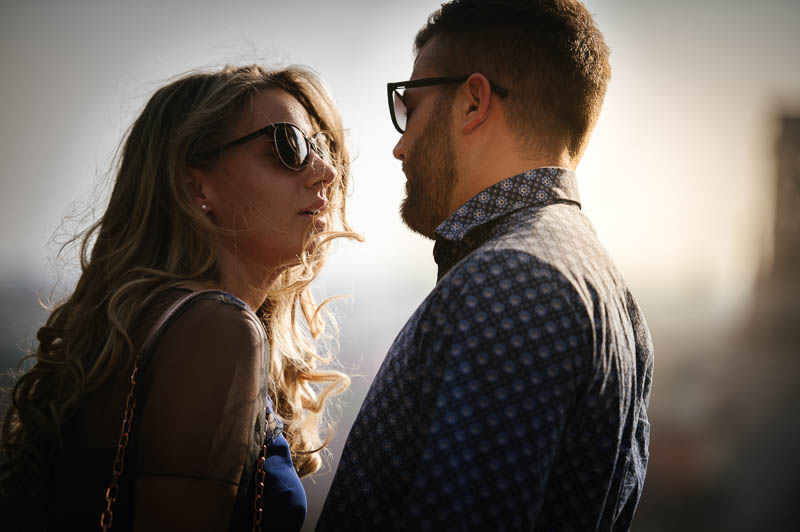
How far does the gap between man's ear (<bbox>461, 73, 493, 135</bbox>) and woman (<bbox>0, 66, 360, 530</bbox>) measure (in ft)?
2.88

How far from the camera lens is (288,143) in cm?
262

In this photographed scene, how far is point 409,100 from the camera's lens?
241 cm

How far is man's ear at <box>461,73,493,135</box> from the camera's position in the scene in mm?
2129

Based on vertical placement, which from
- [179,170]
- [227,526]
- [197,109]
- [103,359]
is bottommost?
[227,526]

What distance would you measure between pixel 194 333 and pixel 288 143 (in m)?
1.18

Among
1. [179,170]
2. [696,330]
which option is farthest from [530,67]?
[696,330]

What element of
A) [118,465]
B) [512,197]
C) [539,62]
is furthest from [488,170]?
[118,465]

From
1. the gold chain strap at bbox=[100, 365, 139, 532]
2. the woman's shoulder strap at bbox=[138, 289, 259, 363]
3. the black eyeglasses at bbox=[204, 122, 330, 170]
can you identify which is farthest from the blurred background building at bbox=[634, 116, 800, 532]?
the gold chain strap at bbox=[100, 365, 139, 532]

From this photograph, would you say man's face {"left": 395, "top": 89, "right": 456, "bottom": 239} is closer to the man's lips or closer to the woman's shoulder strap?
the man's lips

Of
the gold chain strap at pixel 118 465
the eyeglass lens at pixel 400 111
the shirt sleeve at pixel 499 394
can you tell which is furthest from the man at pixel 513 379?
the gold chain strap at pixel 118 465

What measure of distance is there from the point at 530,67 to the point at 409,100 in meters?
0.54

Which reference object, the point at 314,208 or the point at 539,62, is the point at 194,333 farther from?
the point at 539,62

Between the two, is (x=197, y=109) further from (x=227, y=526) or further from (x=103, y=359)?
(x=227, y=526)

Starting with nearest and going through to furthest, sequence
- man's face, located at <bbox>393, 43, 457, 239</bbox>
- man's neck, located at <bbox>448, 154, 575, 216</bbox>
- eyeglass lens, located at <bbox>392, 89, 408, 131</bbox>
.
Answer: man's neck, located at <bbox>448, 154, 575, 216</bbox>
man's face, located at <bbox>393, 43, 457, 239</bbox>
eyeglass lens, located at <bbox>392, 89, 408, 131</bbox>
